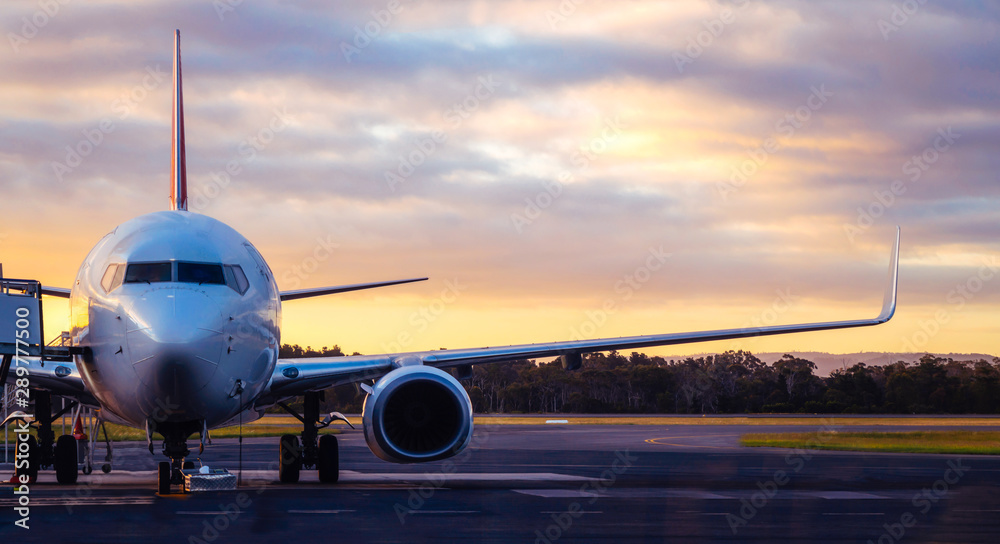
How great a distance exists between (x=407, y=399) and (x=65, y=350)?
529cm

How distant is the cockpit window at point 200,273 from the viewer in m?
14.4

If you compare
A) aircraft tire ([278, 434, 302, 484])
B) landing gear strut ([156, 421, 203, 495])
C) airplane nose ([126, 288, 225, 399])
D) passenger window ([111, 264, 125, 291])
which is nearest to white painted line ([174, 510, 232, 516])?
airplane nose ([126, 288, 225, 399])

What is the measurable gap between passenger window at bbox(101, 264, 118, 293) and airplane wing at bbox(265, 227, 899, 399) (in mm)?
3845

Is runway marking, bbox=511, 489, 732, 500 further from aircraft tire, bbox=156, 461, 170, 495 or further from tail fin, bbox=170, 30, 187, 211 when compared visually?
tail fin, bbox=170, 30, 187, 211

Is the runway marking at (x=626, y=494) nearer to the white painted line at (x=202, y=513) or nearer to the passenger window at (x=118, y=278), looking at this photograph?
the white painted line at (x=202, y=513)

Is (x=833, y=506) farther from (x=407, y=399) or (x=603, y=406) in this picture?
(x=603, y=406)

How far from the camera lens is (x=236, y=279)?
15117 mm

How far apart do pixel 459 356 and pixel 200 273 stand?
19.7 ft

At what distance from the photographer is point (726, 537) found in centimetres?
1087

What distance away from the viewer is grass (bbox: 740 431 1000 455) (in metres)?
31.8

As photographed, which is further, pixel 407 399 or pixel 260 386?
pixel 407 399

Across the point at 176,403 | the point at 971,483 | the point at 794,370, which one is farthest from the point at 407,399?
the point at 794,370

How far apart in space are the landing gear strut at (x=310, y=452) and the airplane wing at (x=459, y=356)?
674 mm

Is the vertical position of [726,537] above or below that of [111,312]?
below
